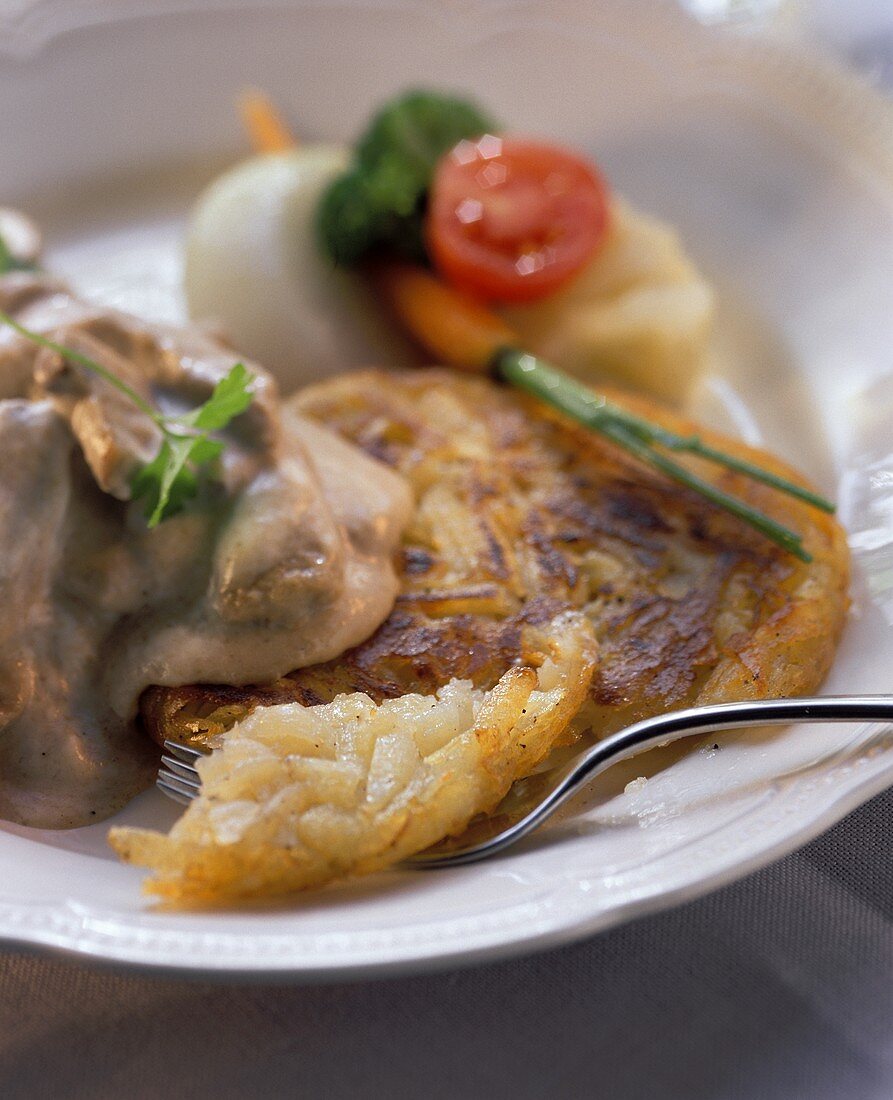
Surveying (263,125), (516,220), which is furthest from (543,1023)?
(263,125)

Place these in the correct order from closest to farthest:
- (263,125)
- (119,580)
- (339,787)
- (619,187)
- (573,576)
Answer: (339,787) < (119,580) < (573,576) < (619,187) < (263,125)

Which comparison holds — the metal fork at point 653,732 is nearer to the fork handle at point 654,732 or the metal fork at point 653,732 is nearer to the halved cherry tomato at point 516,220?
the fork handle at point 654,732

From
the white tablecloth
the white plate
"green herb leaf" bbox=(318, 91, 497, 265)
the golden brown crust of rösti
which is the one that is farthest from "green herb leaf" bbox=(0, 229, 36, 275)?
the white tablecloth

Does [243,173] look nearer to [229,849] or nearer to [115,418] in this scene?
[115,418]

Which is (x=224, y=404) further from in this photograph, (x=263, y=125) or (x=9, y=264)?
(x=263, y=125)

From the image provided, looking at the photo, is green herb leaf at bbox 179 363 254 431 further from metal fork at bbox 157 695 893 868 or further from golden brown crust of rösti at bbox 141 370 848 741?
metal fork at bbox 157 695 893 868

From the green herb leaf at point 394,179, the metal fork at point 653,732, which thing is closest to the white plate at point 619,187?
the metal fork at point 653,732
